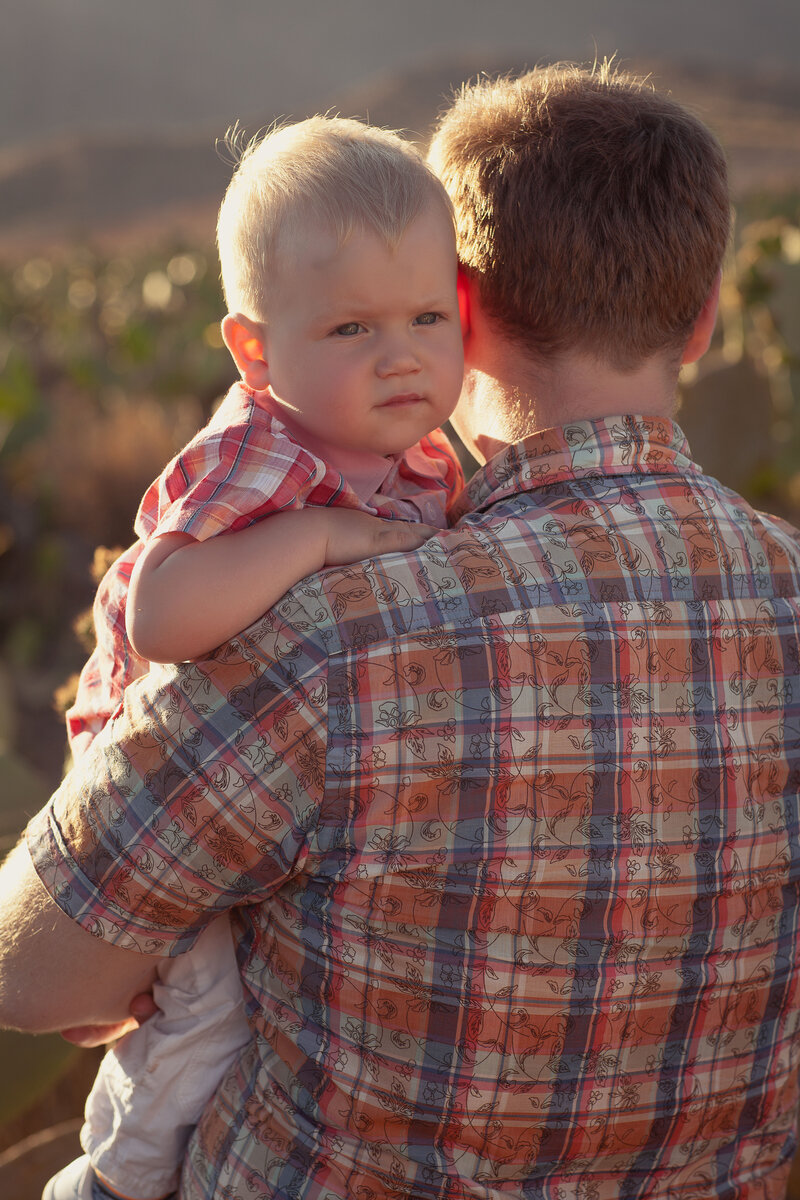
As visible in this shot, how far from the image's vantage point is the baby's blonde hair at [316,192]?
1.62 metres

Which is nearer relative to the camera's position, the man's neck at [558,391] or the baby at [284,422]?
the baby at [284,422]

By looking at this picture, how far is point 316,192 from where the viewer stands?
1637 mm

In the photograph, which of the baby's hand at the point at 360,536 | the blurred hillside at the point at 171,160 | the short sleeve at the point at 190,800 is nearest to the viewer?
the short sleeve at the point at 190,800

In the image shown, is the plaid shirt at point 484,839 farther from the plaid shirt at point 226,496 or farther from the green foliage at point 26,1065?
the green foliage at point 26,1065

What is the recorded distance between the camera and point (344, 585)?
Result: 4.74 ft

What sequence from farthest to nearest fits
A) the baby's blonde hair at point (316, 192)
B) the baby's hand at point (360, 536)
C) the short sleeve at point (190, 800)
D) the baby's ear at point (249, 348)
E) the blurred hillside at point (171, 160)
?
the blurred hillside at point (171, 160) < the baby's ear at point (249, 348) < the baby's blonde hair at point (316, 192) < the baby's hand at point (360, 536) < the short sleeve at point (190, 800)

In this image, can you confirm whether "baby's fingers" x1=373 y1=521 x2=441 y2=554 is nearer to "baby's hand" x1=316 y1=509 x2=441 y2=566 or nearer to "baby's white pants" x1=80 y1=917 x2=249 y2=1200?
"baby's hand" x1=316 y1=509 x2=441 y2=566

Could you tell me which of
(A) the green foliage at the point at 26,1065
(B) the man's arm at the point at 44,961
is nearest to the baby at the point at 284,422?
(B) the man's arm at the point at 44,961

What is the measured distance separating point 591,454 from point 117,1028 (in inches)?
41.4

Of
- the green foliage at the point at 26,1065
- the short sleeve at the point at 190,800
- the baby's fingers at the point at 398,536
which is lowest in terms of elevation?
the green foliage at the point at 26,1065

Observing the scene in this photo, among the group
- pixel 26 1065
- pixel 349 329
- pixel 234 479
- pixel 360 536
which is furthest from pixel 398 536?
pixel 26 1065

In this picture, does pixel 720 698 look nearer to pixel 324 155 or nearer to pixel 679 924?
pixel 679 924

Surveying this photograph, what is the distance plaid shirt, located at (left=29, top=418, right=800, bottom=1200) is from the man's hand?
16 cm

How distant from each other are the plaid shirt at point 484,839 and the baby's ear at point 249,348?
0.42 metres
